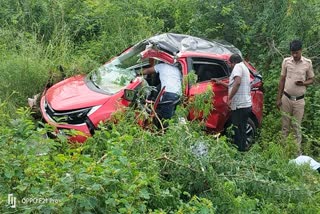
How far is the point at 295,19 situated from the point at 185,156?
5.76 m

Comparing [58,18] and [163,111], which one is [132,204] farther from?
[58,18]

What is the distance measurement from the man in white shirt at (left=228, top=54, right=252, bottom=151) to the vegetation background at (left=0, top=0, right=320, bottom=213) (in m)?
0.60

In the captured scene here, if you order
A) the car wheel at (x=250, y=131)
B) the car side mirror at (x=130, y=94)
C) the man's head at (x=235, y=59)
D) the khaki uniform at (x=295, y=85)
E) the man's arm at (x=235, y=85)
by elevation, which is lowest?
the car wheel at (x=250, y=131)

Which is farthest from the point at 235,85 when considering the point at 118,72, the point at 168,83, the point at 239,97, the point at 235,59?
the point at 118,72

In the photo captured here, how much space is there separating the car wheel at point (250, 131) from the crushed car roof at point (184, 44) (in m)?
1.15

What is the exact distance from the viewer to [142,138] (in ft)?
16.0

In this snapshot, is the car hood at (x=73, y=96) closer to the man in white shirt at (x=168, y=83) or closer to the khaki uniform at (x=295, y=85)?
the man in white shirt at (x=168, y=83)

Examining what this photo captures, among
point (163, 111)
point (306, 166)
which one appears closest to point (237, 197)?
point (306, 166)

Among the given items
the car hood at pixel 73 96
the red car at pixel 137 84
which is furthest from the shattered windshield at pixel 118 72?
the car hood at pixel 73 96

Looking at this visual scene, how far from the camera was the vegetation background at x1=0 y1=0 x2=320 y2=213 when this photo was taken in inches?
139

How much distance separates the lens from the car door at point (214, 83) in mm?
7309

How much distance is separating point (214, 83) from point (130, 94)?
1.54 metres

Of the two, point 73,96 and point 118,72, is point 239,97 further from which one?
point 73,96

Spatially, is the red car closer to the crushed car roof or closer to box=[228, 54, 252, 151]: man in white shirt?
the crushed car roof
